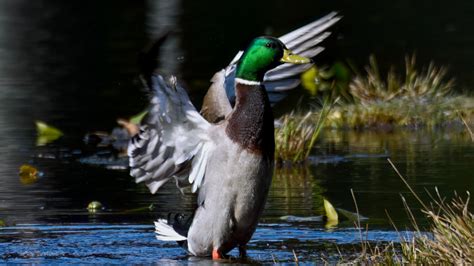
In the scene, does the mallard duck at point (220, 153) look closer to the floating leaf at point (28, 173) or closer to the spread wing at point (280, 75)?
the spread wing at point (280, 75)

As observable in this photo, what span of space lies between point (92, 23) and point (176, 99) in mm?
17602

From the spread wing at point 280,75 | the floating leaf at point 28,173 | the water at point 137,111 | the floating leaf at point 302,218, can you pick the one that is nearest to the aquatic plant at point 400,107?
the water at point 137,111

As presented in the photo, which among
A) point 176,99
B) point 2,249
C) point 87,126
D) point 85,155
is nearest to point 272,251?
point 176,99

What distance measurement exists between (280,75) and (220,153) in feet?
5.60

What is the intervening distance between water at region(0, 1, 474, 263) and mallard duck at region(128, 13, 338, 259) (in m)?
0.29

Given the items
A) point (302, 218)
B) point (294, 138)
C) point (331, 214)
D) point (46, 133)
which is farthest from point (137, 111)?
point (331, 214)

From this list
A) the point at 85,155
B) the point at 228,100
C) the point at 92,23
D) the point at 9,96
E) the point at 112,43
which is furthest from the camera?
the point at 92,23

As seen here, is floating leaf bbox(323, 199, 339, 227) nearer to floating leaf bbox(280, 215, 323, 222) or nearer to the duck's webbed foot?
floating leaf bbox(280, 215, 323, 222)

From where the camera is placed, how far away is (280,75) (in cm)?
1005

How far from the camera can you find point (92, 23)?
84.0ft

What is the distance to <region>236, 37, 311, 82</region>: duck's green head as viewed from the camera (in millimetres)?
8680

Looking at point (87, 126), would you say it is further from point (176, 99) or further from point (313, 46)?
point (176, 99)

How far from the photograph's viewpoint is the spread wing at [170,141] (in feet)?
27.3

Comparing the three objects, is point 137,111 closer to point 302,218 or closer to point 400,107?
point 400,107
